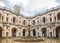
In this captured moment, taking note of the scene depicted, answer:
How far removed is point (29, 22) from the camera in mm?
58656

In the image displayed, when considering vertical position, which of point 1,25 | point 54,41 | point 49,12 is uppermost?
point 49,12

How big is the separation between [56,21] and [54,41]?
10707 millimetres

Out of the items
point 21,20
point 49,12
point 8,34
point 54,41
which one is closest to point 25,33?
point 21,20

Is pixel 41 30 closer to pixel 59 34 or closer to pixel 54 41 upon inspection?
pixel 59 34

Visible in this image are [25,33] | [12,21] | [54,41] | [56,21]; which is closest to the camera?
[54,41]

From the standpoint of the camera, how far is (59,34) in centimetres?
4916

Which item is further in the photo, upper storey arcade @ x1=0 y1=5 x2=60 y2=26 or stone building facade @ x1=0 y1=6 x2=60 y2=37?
upper storey arcade @ x1=0 y1=5 x2=60 y2=26

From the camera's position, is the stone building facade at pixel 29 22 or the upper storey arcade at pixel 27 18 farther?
the upper storey arcade at pixel 27 18

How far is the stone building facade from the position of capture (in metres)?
48.8

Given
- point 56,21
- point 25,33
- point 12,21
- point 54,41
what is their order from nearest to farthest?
point 54,41, point 56,21, point 12,21, point 25,33

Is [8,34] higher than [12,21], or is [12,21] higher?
[12,21]

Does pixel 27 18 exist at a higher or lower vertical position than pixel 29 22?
higher

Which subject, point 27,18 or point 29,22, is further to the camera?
point 29,22

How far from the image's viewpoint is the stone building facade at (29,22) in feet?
160
